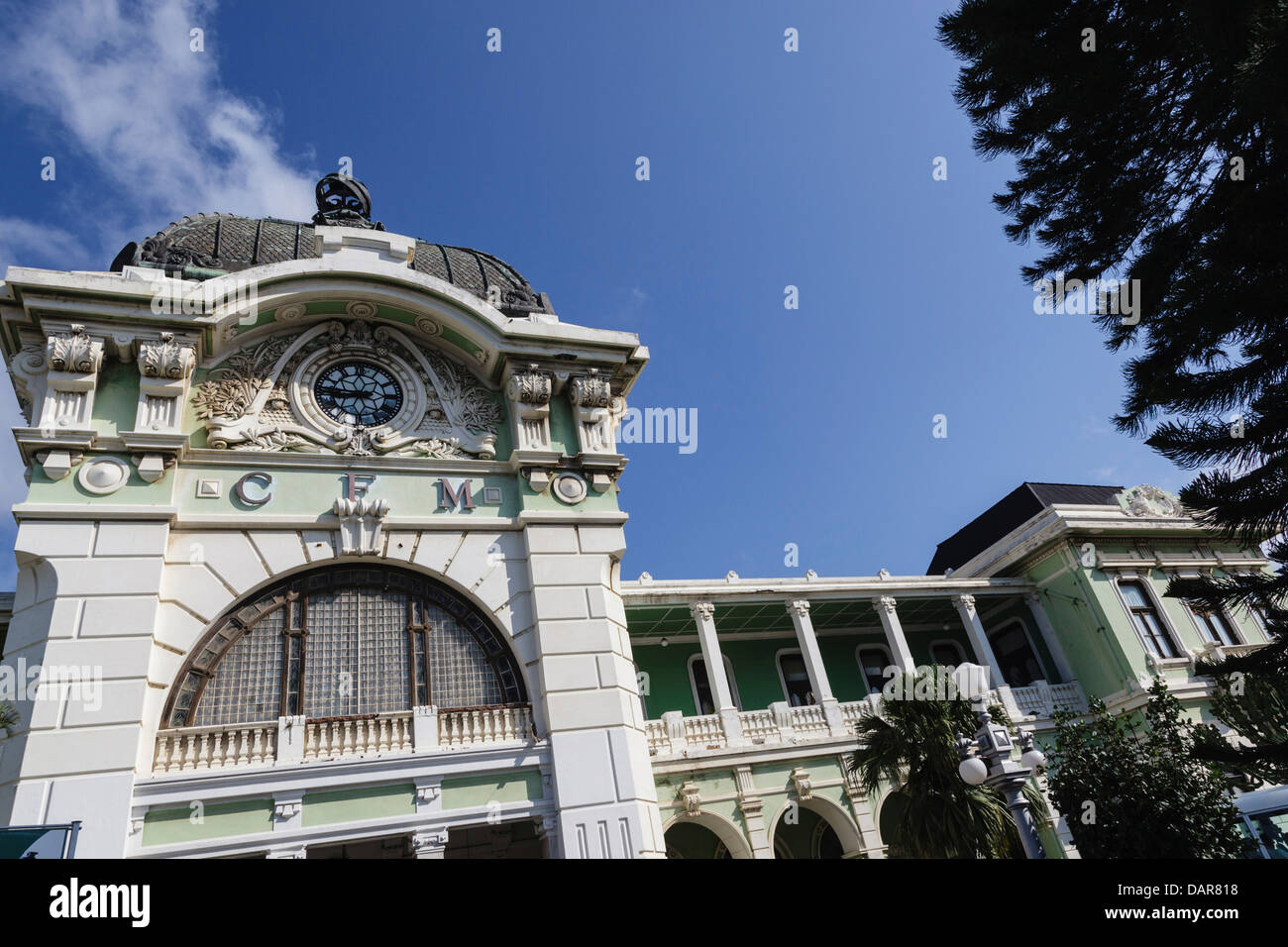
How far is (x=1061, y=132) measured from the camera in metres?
10.3

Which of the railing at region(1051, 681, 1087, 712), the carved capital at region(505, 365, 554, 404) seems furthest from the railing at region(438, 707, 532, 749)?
the railing at region(1051, 681, 1087, 712)

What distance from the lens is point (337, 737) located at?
11.0m

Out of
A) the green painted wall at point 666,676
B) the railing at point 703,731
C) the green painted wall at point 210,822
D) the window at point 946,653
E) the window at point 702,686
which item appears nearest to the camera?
the green painted wall at point 210,822

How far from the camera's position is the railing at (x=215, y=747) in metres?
10.2

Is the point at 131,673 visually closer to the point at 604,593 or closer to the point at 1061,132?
the point at 604,593

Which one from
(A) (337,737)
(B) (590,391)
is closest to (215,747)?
(A) (337,737)

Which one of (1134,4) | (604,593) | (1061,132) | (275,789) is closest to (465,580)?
(604,593)

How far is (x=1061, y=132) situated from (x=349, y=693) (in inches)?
Result: 494

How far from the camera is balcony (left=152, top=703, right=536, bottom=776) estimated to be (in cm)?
1037

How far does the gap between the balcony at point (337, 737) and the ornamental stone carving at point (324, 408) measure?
14.2ft

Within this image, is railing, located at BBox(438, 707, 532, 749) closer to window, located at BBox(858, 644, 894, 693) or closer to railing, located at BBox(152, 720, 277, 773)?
railing, located at BBox(152, 720, 277, 773)

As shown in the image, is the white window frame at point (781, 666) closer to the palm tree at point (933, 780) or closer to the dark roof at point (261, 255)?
the palm tree at point (933, 780)

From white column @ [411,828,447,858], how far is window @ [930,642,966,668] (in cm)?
1891

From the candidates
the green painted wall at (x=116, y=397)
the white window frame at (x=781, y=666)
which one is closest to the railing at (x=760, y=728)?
the white window frame at (x=781, y=666)
